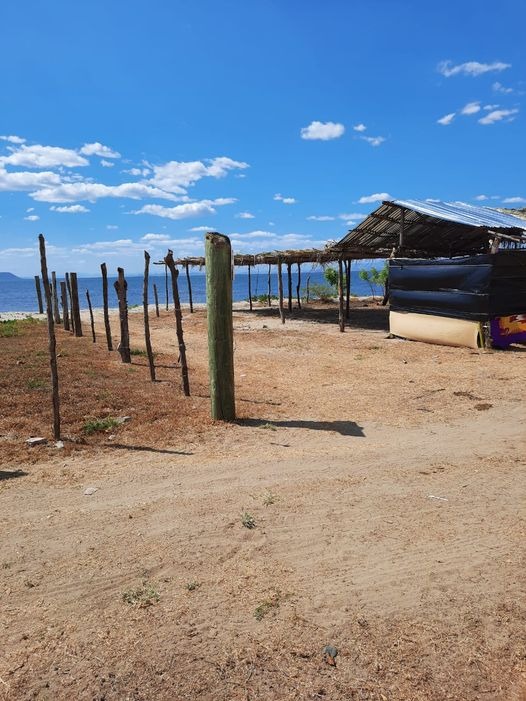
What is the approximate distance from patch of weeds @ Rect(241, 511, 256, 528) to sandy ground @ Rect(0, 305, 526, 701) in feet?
0.14

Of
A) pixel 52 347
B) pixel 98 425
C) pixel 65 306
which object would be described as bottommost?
pixel 98 425

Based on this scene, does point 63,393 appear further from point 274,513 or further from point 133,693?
point 133,693

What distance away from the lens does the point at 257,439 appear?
6387 mm

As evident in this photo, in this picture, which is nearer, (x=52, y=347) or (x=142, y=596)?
(x=142, y=596)

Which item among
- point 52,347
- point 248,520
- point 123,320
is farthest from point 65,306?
point 248,520

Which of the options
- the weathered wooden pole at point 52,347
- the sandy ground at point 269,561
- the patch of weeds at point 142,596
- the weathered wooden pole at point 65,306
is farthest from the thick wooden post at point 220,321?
the weathered wooden pole at point 65,306

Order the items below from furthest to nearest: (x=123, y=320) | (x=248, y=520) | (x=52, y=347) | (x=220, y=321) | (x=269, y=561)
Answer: (x=123, y=320) → (x=220, y=321) → (x=52, y=347) → (x=248, y=520) → (x=269, y=561)

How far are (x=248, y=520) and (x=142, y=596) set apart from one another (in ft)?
3.77

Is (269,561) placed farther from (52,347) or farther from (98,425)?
(52,347)

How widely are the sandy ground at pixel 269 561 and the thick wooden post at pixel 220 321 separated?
43 centimetres

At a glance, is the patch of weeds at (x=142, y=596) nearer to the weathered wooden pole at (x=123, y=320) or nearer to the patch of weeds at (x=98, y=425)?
the patch of weeds at (x=98, y=425)

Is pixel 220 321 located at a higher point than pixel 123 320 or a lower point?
higher

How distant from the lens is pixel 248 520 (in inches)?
160

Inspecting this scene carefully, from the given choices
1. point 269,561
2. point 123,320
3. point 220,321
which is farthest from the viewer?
point 123,320
